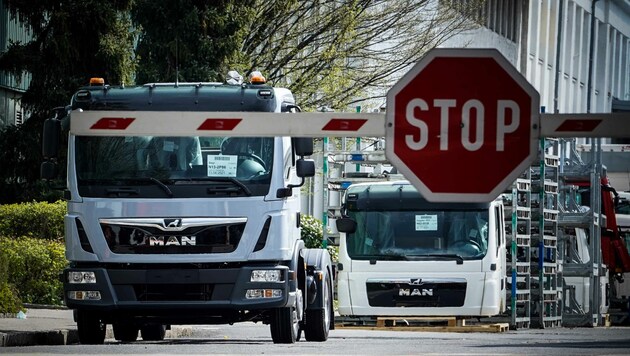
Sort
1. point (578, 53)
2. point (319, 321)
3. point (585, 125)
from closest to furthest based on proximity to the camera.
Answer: point (585, 125) → point (319, 321) → point (578, 53)

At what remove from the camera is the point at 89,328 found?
17.6 m

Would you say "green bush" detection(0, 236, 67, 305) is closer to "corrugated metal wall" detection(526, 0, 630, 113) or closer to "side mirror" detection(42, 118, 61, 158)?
"side mirror" detection(42, 118, 61, 158)

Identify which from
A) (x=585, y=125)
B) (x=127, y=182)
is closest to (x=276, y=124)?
(x=585, y=125)

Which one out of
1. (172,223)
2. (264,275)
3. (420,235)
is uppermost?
(172,223)

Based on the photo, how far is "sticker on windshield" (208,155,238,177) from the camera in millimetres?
16641

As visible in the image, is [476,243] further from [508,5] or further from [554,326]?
[508,5]

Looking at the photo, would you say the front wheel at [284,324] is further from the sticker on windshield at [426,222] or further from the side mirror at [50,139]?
the sticker on windshield at [426,222]

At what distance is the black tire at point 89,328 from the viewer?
57.5ft

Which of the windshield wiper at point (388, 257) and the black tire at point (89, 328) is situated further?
the windshield wiper at point (388, 257)

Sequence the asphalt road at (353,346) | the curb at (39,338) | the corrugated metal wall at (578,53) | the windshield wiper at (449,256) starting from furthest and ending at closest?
the corrugated metal wall at (578,53), the windshield wiper at (449,256), the curb at (39,338), the asphalt road at (353,346)

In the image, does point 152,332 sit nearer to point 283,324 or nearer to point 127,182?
point 283,324

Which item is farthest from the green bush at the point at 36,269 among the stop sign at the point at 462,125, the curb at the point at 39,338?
the stop sign at the point at 462,125

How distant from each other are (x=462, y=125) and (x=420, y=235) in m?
17.1

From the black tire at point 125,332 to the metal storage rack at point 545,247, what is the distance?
11.2m
